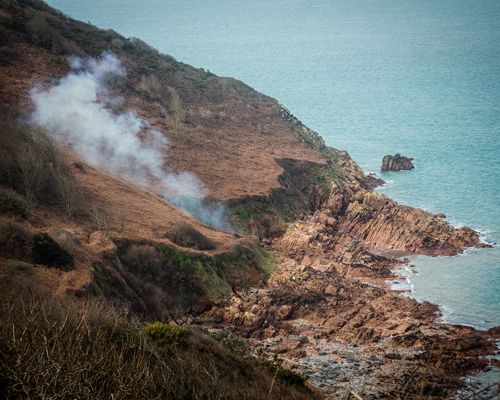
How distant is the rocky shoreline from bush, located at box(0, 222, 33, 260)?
12.8 meters

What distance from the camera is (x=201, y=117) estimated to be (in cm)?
6844

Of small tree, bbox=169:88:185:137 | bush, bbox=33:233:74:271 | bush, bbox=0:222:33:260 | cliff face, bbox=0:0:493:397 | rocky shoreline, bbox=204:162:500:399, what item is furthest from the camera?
small tree, bbox=169:88:185:137

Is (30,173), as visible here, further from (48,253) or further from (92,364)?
(92,364)

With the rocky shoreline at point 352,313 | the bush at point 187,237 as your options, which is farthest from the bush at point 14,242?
the rocky shoreline at point 352,313

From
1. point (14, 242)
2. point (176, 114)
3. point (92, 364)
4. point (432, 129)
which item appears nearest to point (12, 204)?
point (14, 242)

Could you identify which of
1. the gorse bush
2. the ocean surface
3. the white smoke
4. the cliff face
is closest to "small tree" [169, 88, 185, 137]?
the cliff face

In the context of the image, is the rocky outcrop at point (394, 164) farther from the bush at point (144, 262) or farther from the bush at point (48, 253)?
the bush at point (48, 253)

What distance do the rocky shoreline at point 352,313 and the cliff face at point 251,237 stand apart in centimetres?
13

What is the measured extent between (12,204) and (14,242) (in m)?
5.01

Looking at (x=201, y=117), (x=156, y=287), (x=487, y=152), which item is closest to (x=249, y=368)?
(x=156, y=287)

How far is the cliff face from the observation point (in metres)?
31.6

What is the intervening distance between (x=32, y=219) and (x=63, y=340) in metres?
20.2

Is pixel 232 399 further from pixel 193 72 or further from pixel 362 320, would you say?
pixel 193 72

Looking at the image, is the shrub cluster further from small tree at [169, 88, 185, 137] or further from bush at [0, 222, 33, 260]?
small tree at [169, 88, 185, 137]
